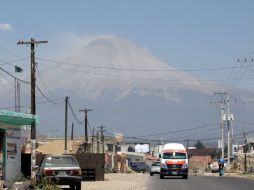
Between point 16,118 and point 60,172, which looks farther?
point 16,118

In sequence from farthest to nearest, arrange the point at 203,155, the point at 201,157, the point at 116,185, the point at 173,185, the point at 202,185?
the point at 203,155 → the point at 201,157 → the point at 116,185 → the point at 173,185 → the point at 202,185

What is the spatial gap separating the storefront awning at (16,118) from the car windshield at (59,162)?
19.6 feet

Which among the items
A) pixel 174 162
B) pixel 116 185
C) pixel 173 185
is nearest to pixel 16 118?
pixel 116 185

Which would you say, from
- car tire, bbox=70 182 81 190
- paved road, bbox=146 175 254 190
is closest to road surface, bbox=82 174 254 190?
paved road, bbox=146 175 254 190

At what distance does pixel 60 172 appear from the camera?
26.4m

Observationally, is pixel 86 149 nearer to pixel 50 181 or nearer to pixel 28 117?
pixel 28 117

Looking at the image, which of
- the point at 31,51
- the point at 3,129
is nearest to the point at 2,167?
the point at 3,129

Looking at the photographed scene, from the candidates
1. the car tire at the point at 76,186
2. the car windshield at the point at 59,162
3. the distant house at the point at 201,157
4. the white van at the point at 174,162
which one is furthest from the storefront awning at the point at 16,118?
the distant house at the point at 201,157

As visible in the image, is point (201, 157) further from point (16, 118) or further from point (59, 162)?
point (59, 162)

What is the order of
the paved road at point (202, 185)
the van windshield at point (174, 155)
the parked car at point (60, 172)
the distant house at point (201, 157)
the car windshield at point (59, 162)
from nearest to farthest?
the parked car at point (60, 172) < the car windshield at point (59, 162) < the paved road at point (202, 185) < the van windshield at point (174, 155) < the distant house at point (201, 157)

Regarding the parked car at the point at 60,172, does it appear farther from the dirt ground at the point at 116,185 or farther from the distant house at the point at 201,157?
the distant house at the point at 201,157

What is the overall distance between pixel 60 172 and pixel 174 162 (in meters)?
22.8

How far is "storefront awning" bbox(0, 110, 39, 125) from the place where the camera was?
3228 centimetres

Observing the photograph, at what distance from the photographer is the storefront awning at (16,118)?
32.3 meters
